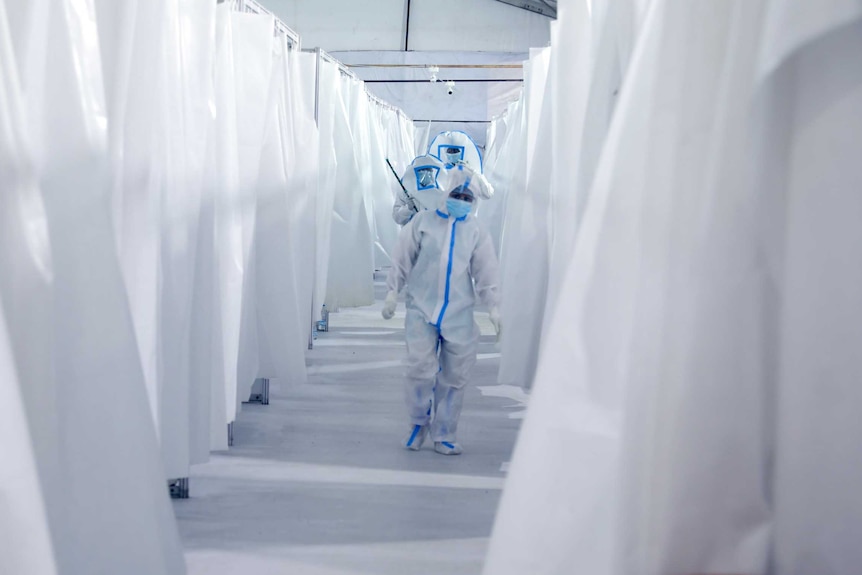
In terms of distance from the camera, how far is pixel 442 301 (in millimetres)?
3584

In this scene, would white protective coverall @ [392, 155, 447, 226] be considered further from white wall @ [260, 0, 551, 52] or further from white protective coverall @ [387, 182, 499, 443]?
white wall @ [260, 0, 551, 52]

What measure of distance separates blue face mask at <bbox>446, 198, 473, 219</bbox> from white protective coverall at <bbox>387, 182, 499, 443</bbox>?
4cm

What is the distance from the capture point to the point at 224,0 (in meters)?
2.86

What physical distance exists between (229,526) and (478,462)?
117 centimetres

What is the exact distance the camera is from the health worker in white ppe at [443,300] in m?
3.58

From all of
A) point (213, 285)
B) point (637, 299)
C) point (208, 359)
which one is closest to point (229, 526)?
point (208, 359)

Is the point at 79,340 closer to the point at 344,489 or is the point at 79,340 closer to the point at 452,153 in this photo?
the point at 344,489

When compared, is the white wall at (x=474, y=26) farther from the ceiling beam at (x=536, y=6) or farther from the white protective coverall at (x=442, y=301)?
the white protective coverall at (x=442, y=301)

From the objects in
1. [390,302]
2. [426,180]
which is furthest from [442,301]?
[426,180]

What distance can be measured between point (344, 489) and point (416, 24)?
9020mm

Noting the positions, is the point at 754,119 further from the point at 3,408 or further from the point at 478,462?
the point at 478,462

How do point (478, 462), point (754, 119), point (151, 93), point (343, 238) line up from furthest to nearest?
point (343, 238) → point (478, 462) → point (151, 93) → point (754, 119)

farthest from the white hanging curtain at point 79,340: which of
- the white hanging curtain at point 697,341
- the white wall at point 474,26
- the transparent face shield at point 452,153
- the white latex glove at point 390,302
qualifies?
the white wall at point 474,26

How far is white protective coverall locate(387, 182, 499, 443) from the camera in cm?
358
